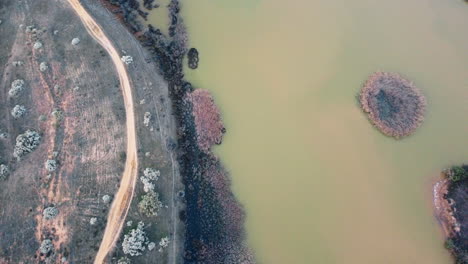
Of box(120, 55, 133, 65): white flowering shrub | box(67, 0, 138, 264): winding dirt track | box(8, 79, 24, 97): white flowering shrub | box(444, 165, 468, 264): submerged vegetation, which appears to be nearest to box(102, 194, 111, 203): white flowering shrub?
box(67, 0, 138, 264): winding dirt track

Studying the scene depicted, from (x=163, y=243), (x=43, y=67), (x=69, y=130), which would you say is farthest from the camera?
(x=43, y=67)

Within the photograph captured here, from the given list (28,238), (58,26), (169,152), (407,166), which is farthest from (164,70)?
(407,166)

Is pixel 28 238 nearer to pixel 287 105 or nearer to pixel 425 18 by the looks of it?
pixel 287 105

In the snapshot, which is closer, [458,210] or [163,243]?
[163,243]

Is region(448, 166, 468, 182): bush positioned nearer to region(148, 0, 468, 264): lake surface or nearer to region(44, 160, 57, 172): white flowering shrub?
region(148, 0, 468, 264): lake surface

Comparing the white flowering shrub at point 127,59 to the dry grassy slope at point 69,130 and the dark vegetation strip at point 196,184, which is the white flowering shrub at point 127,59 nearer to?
the dry grassy slope at point 69,130

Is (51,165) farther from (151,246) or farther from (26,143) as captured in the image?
(151,246)

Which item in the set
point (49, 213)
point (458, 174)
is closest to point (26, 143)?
point (49, 213)
